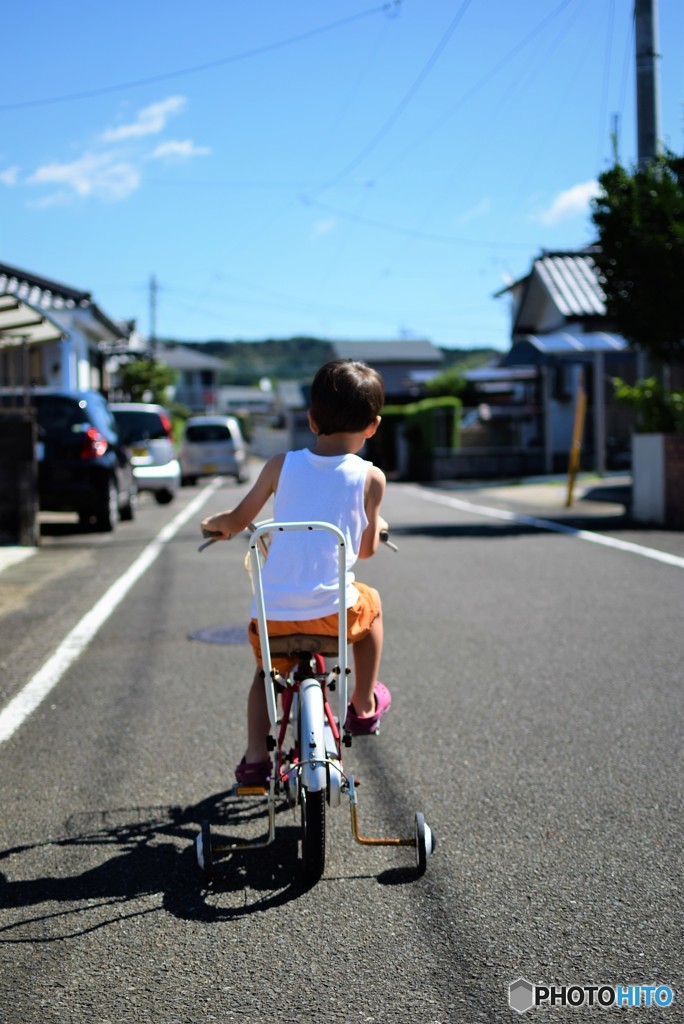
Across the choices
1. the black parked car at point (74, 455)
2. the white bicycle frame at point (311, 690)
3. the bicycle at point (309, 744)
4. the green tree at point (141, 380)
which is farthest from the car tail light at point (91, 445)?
the green tree at point (141, 380)

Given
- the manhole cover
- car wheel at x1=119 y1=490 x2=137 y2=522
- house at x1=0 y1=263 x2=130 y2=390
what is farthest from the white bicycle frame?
house at x1=0 y1=263 x2=130 y2=390

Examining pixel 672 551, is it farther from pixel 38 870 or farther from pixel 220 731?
pixel 38 870

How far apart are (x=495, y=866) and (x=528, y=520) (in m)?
12.9

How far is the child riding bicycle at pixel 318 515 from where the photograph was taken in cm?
360

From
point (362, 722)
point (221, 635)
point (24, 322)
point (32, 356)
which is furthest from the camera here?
point (32, 356)

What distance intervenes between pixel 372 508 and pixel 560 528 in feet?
36.7

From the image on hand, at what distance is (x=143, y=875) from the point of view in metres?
3.58

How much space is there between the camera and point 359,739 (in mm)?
5113

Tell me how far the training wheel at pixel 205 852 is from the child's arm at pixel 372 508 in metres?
0.99

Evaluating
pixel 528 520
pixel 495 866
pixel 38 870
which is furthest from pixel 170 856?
pixel 528 520

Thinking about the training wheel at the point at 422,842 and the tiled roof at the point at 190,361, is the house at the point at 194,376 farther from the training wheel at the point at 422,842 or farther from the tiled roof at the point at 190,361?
the training wheel at the point at 422,842

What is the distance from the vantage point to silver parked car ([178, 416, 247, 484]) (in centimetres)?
3078

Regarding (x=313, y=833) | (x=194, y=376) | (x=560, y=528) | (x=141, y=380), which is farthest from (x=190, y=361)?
(x=313, y=833)

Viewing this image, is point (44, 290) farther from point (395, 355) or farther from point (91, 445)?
point (395, 355)
